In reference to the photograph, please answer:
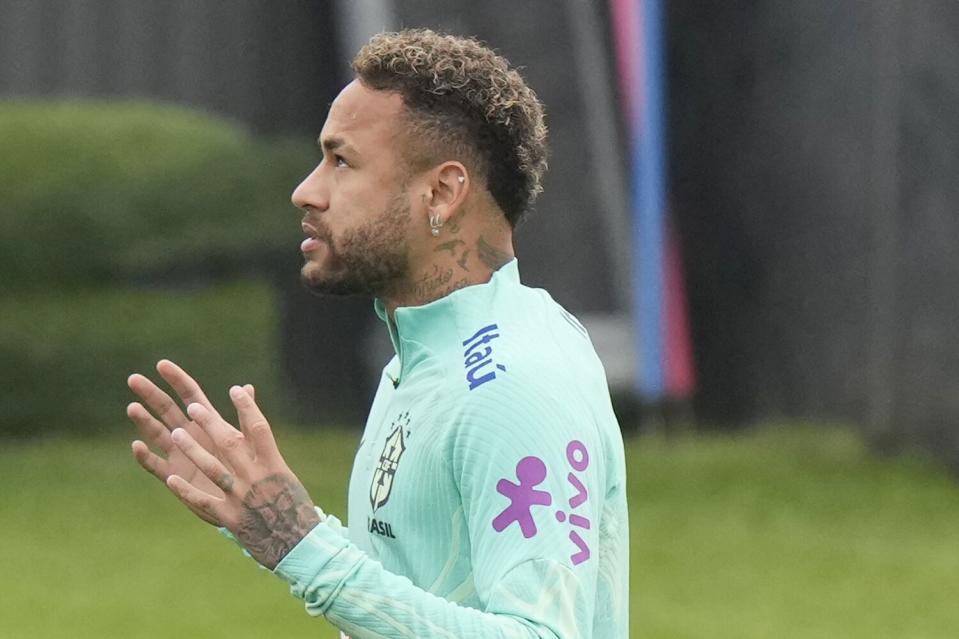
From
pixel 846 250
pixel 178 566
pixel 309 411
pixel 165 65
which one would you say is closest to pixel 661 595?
pixel 178 566

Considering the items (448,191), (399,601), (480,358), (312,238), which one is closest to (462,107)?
(448,191)

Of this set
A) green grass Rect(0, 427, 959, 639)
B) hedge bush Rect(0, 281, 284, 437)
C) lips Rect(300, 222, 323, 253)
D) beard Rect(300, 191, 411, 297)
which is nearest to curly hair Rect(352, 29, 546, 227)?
beard Rect(300, 191, 411, 297)

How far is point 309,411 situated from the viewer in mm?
15305

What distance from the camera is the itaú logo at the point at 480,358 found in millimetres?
3354

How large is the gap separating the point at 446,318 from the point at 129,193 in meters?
11.4

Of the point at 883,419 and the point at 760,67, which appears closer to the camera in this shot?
the point at 883,419

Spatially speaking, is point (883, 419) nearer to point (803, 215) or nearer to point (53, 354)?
point (803, 215)

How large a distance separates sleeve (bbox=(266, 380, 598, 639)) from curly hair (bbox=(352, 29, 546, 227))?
58 cm

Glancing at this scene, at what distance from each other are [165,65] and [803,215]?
5597mm

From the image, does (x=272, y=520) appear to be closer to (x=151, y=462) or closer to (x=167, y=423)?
(x=151, y=462)

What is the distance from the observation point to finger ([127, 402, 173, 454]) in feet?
12.2

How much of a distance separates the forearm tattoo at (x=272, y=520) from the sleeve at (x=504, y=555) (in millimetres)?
25

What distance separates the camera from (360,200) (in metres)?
3.61

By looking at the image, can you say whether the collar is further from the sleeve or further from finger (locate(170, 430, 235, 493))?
finger (locate(170, 430, 235, 493))
